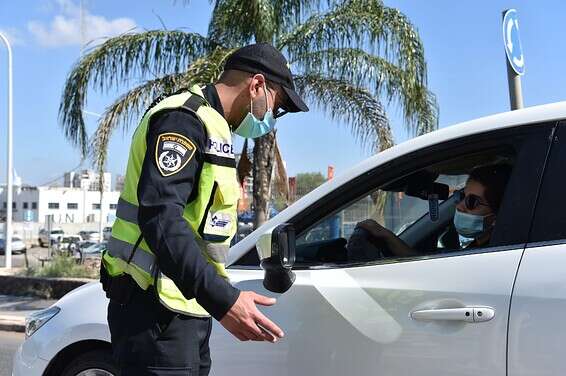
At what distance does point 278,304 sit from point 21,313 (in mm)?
7816

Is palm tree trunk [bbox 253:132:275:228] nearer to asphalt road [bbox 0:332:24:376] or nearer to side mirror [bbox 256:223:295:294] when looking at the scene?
asphalt road [bbox 0:332:24:376]

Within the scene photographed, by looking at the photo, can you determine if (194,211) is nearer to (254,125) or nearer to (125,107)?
(254,125)

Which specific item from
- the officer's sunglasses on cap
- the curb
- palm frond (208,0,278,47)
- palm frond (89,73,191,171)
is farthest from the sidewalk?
the officer's sunglasses on cap

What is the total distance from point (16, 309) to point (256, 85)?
345 inches

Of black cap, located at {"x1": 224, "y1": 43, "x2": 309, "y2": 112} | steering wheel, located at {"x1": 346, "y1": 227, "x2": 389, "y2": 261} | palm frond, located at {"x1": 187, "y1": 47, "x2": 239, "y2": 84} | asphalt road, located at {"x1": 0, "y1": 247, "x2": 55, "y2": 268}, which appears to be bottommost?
asphalt road, located at {"x1": 0, "y1": 247, "x2": 55, "y2": 268}

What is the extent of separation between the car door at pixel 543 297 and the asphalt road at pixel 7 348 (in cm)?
503

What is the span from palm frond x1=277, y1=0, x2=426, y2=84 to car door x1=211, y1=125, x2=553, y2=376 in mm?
7389

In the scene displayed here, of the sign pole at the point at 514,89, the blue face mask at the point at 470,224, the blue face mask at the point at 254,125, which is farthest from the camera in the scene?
the sign pole at the point at 514,89

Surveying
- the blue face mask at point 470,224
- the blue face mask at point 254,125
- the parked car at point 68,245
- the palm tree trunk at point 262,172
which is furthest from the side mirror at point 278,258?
the parked car at point 68,245

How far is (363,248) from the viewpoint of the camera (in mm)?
2752

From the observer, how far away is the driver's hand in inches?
110

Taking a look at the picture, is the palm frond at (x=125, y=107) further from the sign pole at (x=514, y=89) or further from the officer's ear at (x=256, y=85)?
the officer's ear at (x=256, y=85)

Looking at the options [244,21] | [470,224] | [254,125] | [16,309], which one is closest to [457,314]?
[470,224]

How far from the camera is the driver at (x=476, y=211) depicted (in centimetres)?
244
